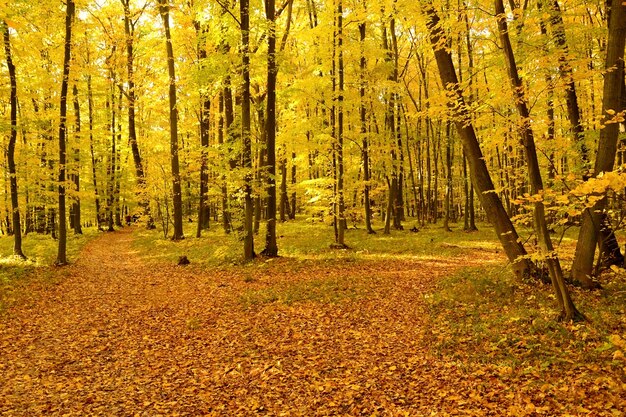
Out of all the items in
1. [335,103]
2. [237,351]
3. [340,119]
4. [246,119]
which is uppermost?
[335,103]

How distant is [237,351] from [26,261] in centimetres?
1267

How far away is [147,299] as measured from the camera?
1165 centimetres

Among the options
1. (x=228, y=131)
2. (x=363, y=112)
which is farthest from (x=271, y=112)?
(x=363, y=112)

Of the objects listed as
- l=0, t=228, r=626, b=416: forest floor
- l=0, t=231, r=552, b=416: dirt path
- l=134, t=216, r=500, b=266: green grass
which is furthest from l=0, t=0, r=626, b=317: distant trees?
l=0, t=231, r=552, b=416: dirt path

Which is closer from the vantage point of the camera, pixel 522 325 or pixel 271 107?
pixel 522 325

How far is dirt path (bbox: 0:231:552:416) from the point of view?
5984mm

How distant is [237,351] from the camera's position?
7.91 meters

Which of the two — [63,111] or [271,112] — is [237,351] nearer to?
[271,112]

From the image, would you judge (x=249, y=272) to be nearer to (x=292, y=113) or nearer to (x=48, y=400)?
(x=48, y=400)

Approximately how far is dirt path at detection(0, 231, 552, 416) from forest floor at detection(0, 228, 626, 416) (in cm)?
3

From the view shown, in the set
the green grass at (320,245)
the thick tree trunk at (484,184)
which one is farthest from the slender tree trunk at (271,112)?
the thick tree trunk at (484,184)

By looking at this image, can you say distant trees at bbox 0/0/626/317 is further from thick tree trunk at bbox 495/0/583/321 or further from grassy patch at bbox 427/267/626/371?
grassy patch at bbox 427/267/626/371

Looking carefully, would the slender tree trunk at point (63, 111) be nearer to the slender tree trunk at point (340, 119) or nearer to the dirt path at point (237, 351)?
→ the dirt path at point (237, 351)

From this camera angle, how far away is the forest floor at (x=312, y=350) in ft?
19.1
